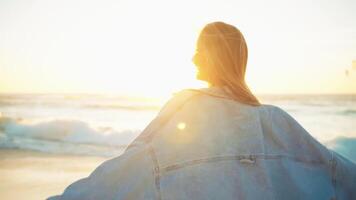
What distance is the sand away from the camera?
20.4 ft

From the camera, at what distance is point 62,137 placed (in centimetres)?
1315

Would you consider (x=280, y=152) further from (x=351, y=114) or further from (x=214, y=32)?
(x=351, y=114)

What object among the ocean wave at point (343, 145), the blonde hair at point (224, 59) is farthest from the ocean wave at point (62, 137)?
the blonde hair at point (224, 59)

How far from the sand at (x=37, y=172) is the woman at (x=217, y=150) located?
13.7 feet

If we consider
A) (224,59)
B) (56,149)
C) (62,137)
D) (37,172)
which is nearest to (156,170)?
(224,59)

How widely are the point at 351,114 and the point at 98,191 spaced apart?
2191 centimetres

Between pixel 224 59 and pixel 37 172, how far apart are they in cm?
591

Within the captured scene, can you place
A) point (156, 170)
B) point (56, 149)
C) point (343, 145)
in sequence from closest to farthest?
1. point (156, 170)
2. point (56, 149)
3. point (343, 145)

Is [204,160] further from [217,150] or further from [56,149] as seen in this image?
[56,149]

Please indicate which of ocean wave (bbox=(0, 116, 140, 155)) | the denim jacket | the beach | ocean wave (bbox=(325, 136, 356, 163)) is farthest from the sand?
ocean wave (bbox=(325, 136, 356, 163))

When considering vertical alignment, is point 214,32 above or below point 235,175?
above

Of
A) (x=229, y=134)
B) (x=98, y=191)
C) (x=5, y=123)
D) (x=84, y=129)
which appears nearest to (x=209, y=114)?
(x=229, y=134)

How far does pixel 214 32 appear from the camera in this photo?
7.41 feet

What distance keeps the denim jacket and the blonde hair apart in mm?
47
